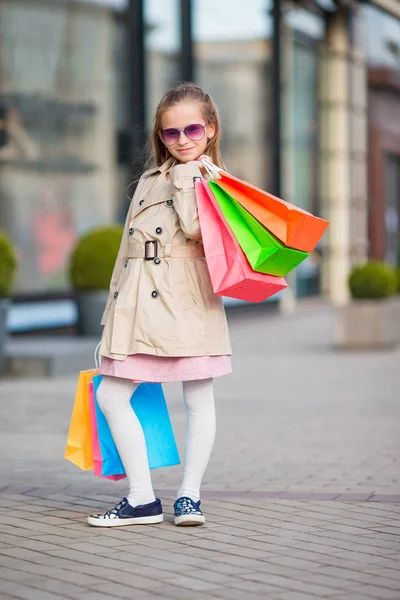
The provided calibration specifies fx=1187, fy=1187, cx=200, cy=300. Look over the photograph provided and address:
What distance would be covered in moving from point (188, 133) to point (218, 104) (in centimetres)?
1529

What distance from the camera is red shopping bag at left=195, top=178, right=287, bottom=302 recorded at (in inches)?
181

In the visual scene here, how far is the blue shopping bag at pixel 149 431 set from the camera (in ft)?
16.2

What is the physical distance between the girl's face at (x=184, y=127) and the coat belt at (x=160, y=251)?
37 centimetres

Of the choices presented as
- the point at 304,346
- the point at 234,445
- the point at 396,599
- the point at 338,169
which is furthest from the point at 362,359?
the point at 338,169

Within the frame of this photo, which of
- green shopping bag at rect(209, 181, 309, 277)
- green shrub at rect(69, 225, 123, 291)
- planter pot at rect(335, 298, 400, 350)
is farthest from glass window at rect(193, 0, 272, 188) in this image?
green shopping bag at rect(209, 181, 309, 277)

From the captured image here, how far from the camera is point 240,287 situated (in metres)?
4.65

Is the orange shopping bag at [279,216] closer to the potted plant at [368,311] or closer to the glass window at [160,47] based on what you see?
the potted plant at [368,311]

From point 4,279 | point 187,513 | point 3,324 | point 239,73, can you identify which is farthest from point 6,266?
point 239,73

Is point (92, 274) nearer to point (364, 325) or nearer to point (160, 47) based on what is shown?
point (364, 325)

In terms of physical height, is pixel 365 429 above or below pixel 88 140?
below

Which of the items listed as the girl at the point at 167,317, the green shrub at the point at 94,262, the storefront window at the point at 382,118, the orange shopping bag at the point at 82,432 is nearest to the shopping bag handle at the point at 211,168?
the girl at the point at 167,317

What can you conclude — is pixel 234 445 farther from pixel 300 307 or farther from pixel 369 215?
pixel 369 215

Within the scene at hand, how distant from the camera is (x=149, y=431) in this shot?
4.98m

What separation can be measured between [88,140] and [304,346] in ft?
13.5
